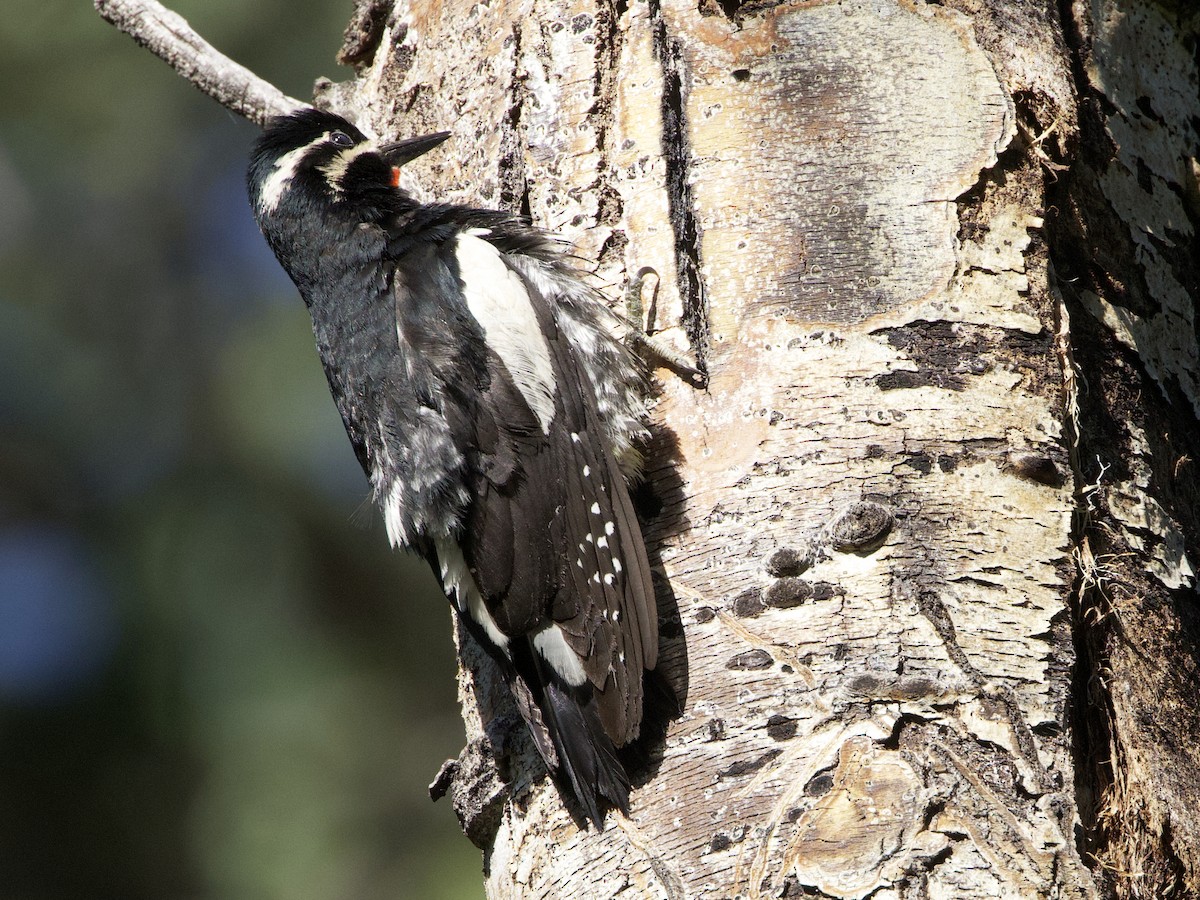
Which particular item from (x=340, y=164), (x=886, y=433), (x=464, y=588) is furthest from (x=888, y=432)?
(x=340, y=164)

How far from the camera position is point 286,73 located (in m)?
4.77

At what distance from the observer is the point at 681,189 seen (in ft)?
7.82

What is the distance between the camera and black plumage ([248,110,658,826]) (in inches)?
86.1

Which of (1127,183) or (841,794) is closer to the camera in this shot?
(841,794)

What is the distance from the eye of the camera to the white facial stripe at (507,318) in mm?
2516

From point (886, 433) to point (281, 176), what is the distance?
65.3 inches

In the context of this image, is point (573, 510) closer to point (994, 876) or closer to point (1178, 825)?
point (994, 876)

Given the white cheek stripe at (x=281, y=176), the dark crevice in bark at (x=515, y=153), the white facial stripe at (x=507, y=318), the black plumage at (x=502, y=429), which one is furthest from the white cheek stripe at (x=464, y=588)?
the white cheek stripe at (x=281, y=176)

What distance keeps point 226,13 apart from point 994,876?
4291 mm

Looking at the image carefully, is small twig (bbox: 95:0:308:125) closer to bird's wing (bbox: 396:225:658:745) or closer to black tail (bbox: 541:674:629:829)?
bird's wing (bbox: 396:225:658:745)

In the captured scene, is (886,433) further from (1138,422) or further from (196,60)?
(196,60)

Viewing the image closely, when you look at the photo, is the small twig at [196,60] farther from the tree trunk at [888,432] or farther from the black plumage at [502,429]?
the tree trunk at [888,432]

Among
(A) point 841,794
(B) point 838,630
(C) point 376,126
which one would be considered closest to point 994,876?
(A) point 841,794

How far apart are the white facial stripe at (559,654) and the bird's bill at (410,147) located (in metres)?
1.18
